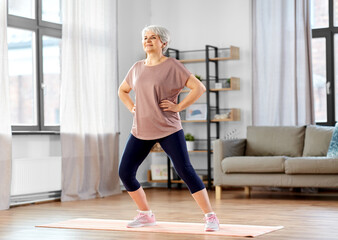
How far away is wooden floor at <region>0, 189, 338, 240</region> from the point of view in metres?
3.59

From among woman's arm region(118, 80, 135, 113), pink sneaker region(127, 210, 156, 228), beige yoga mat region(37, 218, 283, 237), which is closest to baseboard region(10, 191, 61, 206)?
beige yoga mat region(37, 218, 283, 237)

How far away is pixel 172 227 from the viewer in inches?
151

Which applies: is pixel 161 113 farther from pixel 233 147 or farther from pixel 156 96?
pixel 233 147

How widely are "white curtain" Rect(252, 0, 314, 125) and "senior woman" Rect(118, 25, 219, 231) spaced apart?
344 centimetres

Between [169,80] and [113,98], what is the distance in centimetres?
327

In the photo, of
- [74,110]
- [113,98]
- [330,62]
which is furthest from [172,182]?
[330,62]

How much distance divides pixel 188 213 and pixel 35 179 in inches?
71.6

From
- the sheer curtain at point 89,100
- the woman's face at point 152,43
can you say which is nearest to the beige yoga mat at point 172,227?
the woman's face at point 152,43

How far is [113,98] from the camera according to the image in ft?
22.2

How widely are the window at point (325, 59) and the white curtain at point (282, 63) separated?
189 mm

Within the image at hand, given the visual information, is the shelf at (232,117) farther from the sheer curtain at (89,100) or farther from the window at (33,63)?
the window at (33,63)

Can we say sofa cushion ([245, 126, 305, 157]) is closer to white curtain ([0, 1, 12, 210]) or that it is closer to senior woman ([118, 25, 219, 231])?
white curtain ([0, 1, 12, 210])

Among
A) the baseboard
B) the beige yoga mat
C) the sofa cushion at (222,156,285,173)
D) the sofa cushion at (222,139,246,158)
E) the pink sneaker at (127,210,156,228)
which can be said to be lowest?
the baseboard

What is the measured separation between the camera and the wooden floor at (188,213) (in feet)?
11.8
